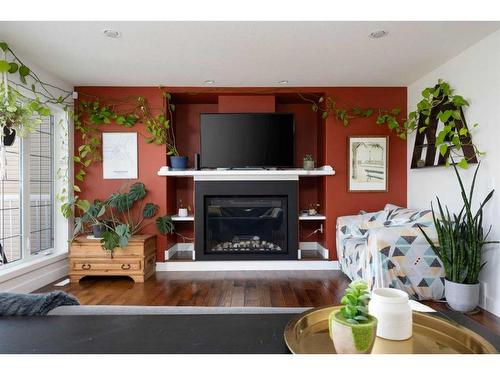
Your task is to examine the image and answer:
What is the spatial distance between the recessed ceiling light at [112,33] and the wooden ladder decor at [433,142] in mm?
2808

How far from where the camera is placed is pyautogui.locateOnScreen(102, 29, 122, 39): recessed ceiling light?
2289 millimetres

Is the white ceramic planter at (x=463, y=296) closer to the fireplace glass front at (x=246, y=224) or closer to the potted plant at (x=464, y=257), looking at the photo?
the potted plant at (x=464, y=257)

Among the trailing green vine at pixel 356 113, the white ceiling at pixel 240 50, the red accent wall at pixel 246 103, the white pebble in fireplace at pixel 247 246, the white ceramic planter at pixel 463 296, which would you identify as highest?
the white ceiling at pixel 240 50

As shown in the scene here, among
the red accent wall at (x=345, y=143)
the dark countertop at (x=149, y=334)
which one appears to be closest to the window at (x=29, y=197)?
the dark countertop at (x=149, y=334)

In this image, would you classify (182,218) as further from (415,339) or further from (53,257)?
(415,339)

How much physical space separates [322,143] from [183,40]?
6.81 ft

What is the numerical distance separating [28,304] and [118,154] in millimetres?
2960

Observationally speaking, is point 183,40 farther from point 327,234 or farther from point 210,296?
point 327,234

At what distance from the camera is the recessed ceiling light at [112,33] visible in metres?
2.29

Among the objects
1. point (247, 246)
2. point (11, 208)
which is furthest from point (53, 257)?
point (247, 246)

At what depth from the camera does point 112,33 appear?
2.31 metres

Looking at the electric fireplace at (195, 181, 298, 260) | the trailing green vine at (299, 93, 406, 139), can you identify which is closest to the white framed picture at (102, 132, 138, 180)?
the electric fireplace at (195, 181, 298, 260)

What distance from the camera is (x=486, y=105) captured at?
2426 millimetres
